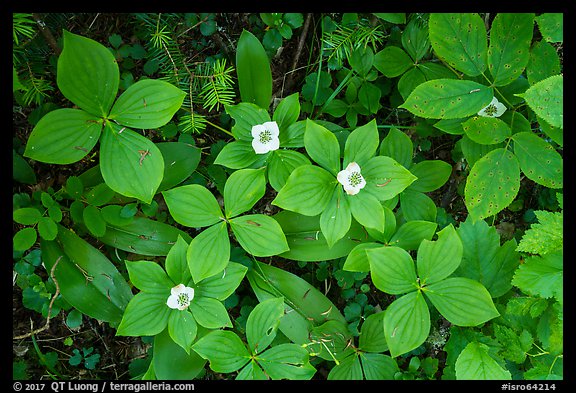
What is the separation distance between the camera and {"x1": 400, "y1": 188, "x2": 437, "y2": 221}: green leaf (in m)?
2.12

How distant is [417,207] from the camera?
212cm

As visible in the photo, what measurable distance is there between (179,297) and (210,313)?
147 millimetres

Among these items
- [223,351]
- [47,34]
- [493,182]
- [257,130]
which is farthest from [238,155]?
[493,182]

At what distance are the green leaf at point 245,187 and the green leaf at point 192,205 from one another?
9cm

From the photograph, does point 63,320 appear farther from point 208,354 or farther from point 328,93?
point 328,93

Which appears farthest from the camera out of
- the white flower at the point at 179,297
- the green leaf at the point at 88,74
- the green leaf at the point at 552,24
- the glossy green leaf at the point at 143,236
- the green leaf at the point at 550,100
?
the glossy green leaf at the point at 143,236

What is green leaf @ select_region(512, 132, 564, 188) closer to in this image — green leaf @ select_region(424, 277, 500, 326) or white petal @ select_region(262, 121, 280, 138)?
green leaf @ select_region(424, 277, 500, 326)

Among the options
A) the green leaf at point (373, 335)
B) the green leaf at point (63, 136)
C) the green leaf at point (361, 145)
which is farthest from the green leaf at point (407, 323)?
the green leaf at point (63, 136)

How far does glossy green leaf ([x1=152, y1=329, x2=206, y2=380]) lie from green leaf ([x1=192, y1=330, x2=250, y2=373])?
5.9 inches

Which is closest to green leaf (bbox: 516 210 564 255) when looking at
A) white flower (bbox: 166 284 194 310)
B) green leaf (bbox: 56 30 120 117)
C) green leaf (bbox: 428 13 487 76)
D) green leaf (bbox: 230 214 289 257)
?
green leaf (bbox: 428 13 487 76)

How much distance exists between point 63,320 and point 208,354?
0.84m

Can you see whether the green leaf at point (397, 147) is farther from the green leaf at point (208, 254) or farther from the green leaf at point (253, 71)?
the green leaf at point (208, 254)

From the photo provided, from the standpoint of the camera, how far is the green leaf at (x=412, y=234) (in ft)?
6.61
